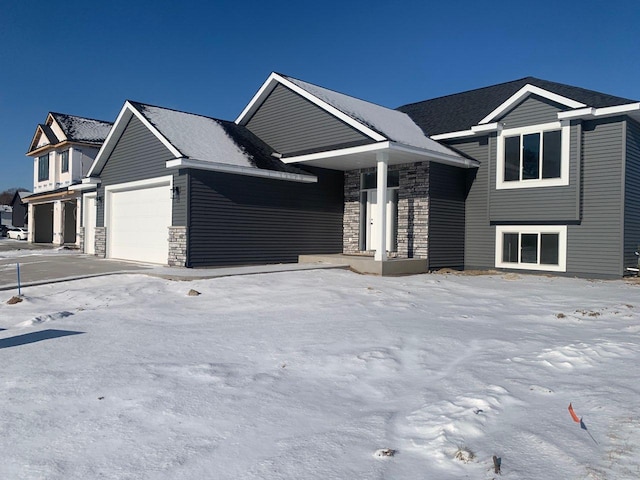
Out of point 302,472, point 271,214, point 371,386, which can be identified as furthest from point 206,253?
point 302,472

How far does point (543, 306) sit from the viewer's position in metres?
8.77

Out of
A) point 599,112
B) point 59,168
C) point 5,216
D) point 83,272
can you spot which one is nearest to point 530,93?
point 599,112

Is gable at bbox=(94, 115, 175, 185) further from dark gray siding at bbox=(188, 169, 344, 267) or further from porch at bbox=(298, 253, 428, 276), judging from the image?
porch at bbox=(298, 253, 428, 276)

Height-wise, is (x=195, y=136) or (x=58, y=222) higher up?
(x=195, y=136)

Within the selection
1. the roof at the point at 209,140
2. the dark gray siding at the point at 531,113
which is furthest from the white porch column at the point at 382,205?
the dark gray siding at the point at 531,113

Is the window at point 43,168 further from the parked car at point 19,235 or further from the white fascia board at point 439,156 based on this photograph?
the white fascia board at point 439,156

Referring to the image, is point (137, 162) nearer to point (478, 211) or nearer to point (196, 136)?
point (196, 136)

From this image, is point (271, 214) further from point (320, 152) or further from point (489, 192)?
point (489, 192)

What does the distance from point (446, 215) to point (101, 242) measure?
38.2 feet

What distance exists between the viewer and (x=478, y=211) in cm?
1577

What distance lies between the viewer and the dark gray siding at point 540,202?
13602 mm

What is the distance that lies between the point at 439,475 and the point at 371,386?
5.47 ft

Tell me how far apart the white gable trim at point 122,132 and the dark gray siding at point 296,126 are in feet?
13.4

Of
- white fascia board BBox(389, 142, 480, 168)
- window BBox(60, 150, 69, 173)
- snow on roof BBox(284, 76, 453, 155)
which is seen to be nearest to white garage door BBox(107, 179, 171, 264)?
snow on roof BBox(284, 76, 453, 155)
